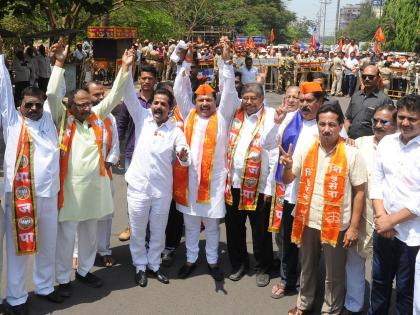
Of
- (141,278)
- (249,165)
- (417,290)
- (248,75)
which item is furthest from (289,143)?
(248,75)

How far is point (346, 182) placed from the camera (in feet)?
11.6

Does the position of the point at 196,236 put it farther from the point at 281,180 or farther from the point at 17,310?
the point at 17,310

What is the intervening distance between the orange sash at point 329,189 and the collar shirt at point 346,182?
0.08ft

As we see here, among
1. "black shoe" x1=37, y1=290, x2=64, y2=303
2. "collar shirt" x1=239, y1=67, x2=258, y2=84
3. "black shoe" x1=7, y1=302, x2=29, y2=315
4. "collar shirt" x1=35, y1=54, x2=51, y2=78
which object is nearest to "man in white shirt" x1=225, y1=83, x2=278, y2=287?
"black shoe" x1=37, y1=290, x2=64, y2=303

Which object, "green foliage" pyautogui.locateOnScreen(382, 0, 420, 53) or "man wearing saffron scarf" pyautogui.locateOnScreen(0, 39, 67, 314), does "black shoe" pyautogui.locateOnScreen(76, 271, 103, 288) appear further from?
"green foliage" pyautogui.locateOnScreen(382, 0, 420, 53)

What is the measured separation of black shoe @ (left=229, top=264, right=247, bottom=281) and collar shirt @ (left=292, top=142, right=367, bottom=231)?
1.19 m

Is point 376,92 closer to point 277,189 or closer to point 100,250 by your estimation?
point 277,189

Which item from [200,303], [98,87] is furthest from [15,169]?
[200,303]

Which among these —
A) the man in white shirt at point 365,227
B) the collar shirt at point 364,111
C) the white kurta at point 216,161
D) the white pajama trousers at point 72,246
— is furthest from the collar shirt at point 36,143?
the collar shirt at point 364,111

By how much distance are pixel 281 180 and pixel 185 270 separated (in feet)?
4.19

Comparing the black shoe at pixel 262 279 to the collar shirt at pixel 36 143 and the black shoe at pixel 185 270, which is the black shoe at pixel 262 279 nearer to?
the black shoe at pixel 185 270

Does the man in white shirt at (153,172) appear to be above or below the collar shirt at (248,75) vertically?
below

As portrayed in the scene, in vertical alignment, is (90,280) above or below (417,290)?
below

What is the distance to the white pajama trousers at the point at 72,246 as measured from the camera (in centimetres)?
416
